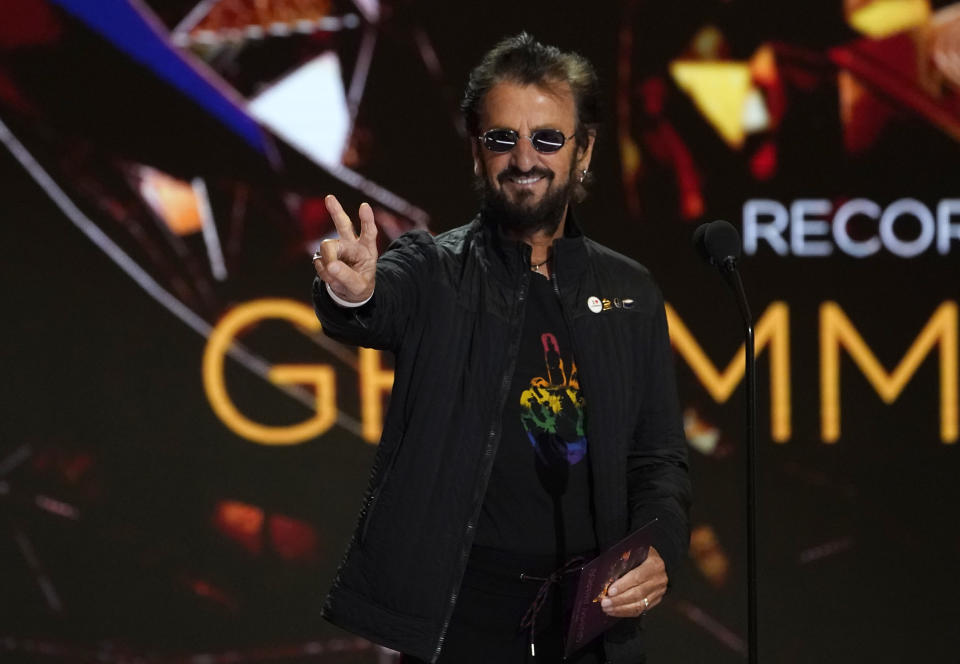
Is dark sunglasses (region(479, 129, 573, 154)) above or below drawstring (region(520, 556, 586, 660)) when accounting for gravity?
above

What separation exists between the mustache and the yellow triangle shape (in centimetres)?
180

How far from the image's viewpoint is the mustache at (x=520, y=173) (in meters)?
1.87

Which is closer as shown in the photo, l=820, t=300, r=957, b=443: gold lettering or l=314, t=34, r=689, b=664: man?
l=314, t=34, r=689, b=664: man

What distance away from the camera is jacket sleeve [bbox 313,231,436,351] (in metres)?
1.67

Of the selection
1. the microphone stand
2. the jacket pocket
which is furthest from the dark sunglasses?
the jacket pocket

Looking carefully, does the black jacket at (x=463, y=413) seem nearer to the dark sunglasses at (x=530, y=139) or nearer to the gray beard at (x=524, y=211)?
the gray beard at (x=524, y=211)

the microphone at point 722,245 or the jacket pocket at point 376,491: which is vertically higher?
the microphone at point 722,245

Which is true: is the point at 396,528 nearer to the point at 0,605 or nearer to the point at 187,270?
the point at 187,270

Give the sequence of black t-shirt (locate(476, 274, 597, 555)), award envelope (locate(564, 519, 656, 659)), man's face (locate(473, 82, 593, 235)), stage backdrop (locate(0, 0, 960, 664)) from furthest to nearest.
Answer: stage backdrop (locate(0, 0, 960, 664))
man's face (locate(473, 82, 593, 235))
black t-shirt (locate(476, 274, 597, 555))
award envelope (locate(564, 519, 656, 659))

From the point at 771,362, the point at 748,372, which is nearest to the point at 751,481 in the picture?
the point at 748,372

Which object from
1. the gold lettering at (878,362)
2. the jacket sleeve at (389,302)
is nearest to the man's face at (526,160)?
the jacket sleeve at (389,302)

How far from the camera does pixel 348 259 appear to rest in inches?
63.4

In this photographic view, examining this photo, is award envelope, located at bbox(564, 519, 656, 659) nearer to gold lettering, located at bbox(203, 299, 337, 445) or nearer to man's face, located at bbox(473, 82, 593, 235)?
man's face, located at bbox(473, 82, 593, 235)

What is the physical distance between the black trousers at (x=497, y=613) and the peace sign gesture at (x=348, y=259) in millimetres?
498
